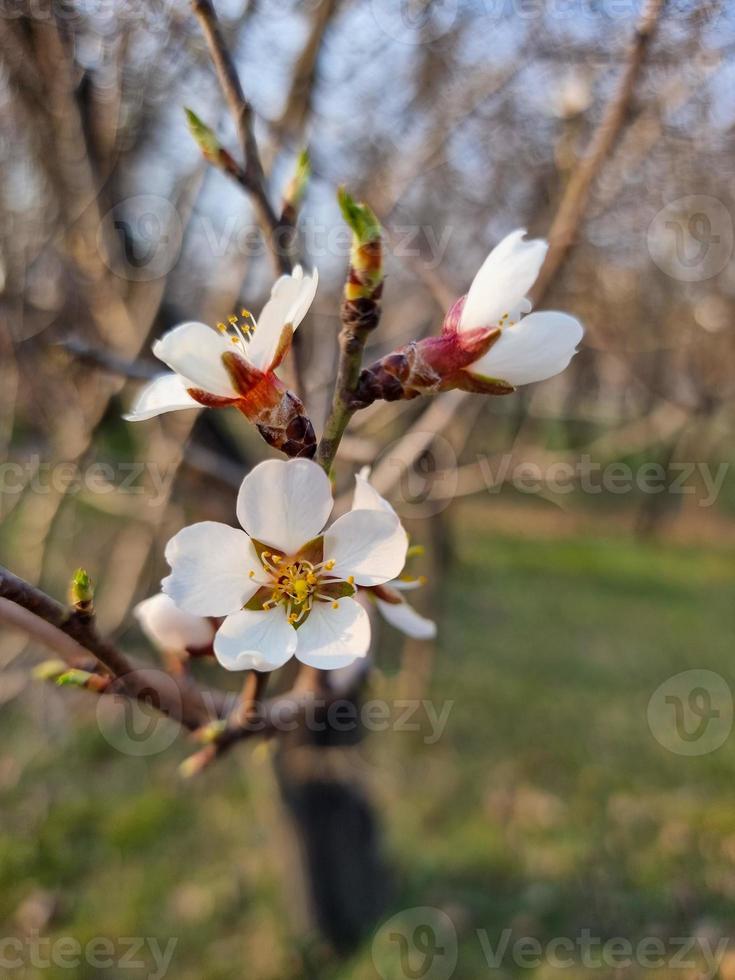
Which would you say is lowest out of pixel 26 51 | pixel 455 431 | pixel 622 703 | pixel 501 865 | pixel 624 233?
pixel 501 865

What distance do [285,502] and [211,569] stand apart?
4.8 inches

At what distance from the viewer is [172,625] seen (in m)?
1.16

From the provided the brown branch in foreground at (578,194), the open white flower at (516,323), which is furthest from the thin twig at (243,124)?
the brown branch in foreground at (578,194)

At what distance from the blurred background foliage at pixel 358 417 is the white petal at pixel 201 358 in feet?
1.49

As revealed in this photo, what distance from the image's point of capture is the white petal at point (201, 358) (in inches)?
32.9

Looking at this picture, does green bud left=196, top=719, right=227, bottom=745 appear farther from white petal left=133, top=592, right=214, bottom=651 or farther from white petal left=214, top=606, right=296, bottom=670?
white petal left=214, top=606, right=296, bottom=670

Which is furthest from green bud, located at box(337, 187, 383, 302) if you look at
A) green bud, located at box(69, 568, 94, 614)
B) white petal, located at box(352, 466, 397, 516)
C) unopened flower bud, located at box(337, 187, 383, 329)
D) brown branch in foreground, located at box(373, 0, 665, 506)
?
brown branch in foreground, located at box(373, 0, 665, 506)

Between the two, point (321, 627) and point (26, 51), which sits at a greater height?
point (26, 51)

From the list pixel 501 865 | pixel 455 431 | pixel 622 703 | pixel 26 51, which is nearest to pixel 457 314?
pixel 26 51

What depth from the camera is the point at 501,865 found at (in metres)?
3.73

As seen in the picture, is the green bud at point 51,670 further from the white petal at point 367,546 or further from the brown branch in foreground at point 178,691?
the white petal at point 367,546

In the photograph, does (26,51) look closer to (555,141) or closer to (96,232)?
(96,232)

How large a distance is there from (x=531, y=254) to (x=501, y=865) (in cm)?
361

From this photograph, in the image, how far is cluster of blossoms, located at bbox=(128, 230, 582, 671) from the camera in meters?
0.84
